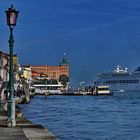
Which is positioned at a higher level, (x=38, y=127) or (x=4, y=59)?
(x=4, y=59)

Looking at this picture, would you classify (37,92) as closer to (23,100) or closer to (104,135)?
(23,100)

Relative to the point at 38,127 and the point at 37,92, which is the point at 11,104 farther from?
the point at 37,92

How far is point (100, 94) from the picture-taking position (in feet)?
606

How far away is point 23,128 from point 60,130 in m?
10.7

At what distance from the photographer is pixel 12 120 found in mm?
23000

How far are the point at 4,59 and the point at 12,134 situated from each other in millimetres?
105409

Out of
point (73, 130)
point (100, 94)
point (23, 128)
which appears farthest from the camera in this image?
point (100, 94)

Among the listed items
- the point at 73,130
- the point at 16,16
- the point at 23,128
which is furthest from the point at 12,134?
the point at 73,130

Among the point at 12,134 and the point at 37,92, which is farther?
the point at 37,92

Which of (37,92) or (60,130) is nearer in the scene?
(60,130)

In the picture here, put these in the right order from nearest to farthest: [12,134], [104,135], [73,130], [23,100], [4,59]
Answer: [12,134] < [104,135] < [73,130] < [23,100] < [4,59]

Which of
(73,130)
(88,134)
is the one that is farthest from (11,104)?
(73,130)

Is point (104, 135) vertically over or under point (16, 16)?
under

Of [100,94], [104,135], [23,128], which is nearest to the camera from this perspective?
[23,128]
